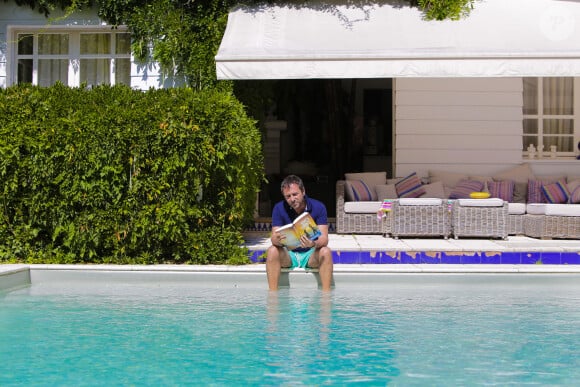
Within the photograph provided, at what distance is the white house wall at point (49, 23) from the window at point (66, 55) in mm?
178

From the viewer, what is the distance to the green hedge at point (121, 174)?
970 cm

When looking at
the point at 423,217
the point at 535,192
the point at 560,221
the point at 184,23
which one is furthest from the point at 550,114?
the point at 184,23

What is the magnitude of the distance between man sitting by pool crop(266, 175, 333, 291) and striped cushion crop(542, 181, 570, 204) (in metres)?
5.62

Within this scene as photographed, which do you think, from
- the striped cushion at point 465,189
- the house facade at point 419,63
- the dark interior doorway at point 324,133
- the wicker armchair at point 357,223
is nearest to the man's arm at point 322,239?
the house facade at point 419,63

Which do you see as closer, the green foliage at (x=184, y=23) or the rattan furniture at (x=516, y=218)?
the green foliage at (x=184, y=23)

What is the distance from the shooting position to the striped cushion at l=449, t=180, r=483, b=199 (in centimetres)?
1312

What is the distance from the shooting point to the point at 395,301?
806 centimetres

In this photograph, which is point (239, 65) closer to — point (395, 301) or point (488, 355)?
point (395, 301)

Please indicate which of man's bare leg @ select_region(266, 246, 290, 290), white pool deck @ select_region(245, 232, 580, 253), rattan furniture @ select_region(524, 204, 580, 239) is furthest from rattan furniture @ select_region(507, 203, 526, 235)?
man's bare leg @ select_region(266, 246, 290, 290)

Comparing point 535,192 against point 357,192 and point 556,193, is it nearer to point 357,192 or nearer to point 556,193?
point 556,193

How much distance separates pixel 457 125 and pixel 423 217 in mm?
3284

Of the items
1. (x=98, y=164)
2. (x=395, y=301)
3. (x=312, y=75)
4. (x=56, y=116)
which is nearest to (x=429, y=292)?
(x=395, y=301)

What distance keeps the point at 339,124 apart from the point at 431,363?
13206 millimetres

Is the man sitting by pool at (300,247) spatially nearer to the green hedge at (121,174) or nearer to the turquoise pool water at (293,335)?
the turquoise pool water at (293,335)
